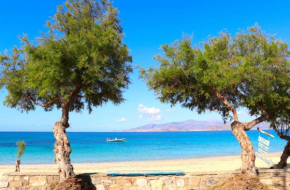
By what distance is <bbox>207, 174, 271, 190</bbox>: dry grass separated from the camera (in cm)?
887

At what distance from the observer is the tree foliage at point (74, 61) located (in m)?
9.54

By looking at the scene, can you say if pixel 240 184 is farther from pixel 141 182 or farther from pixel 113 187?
pixel 113 187

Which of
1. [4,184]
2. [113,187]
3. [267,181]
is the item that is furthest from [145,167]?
[4,184]

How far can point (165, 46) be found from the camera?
36.9 feet

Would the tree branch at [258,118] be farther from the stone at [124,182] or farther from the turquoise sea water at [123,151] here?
the turquoise sea water at [123,151]

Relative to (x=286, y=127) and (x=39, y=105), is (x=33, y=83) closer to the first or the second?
(x=39, y=105)

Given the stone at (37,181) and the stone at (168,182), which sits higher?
the stone at (37,181)

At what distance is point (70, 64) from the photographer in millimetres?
9836

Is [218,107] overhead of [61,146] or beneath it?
overhead

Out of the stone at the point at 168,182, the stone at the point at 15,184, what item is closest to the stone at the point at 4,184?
the stone at the point at 15,184

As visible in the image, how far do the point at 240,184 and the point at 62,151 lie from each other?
6.43 metres

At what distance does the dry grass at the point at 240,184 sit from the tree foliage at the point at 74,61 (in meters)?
5.42

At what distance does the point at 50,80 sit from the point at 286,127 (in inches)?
448

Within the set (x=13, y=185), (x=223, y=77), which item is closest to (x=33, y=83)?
(x=13, y=185)
